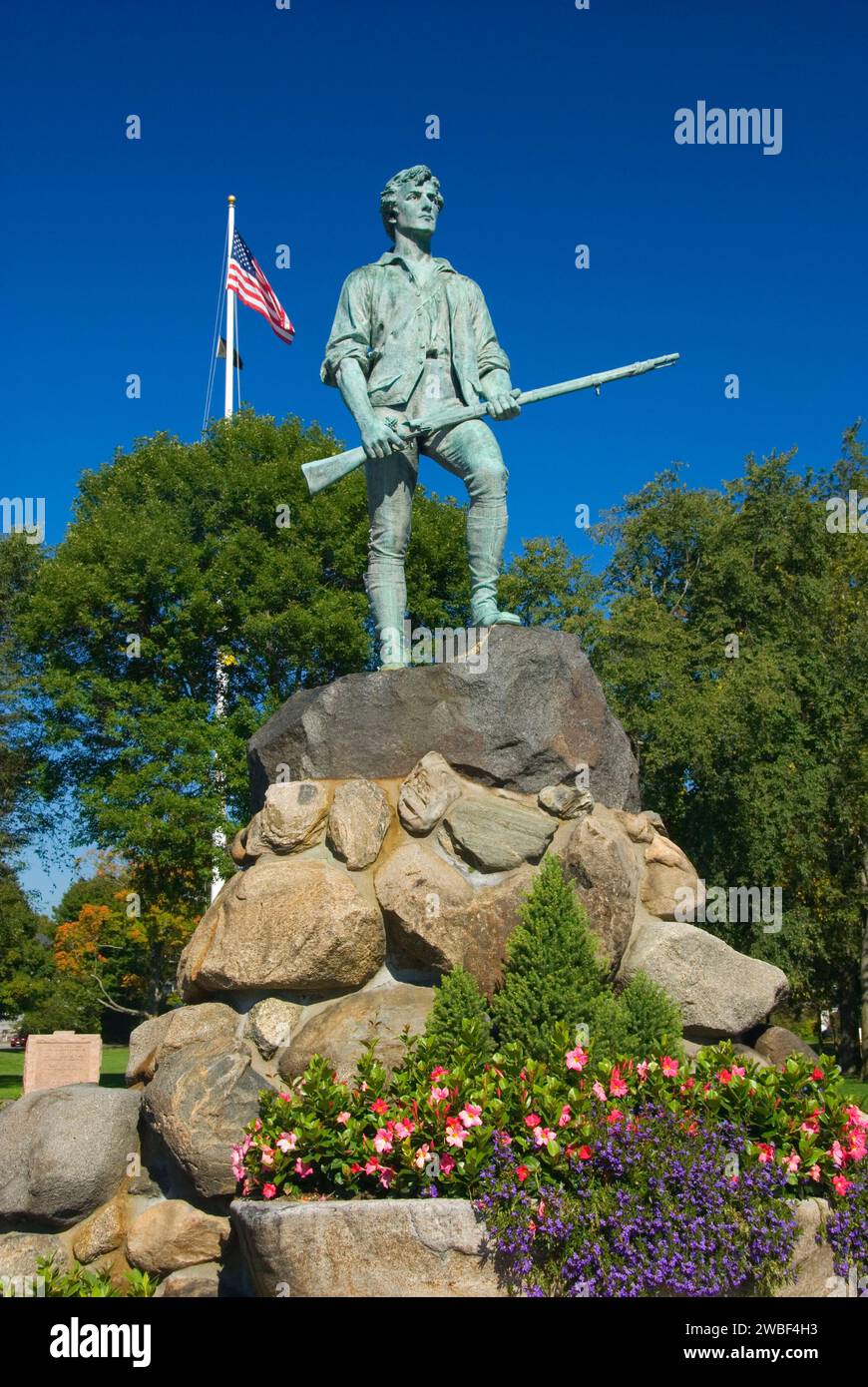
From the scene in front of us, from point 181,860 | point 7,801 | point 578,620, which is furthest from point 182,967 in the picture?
point 7,801

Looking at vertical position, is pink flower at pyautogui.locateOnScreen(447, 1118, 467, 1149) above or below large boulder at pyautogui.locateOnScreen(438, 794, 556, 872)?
below

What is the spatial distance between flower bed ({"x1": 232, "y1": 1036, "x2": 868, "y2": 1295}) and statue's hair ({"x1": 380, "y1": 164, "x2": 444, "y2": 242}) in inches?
268

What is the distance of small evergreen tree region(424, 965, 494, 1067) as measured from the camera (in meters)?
6.73

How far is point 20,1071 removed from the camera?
1534 inches

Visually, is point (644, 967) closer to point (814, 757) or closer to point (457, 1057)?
point (457, 1057)

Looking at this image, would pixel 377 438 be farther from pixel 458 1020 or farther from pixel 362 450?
pixel 458 1020

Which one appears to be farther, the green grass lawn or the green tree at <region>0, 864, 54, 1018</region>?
the green tree at <region>0, 864, 54, 1018</region>

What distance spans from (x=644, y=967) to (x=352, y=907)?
1904 mm

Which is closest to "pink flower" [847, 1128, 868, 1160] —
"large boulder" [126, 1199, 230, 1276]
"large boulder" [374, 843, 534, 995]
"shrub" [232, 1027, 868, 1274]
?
"shrub" [232, 1027, 868, 1274]

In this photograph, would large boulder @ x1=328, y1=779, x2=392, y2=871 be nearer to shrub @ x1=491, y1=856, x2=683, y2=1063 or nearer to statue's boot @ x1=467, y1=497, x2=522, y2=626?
shrub @ x1=491, y1=856, x2=683, y2=1063

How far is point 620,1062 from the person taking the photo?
6.44 meters

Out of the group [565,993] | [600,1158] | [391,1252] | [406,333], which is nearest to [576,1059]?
[600,1158]

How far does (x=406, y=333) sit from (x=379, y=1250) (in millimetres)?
6891

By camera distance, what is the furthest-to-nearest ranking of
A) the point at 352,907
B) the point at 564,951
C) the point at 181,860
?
the point at 181,860 < the point at 352,907 < the point at 564,951
